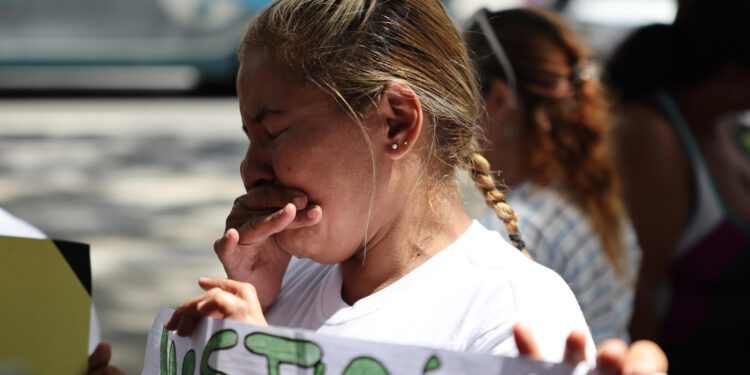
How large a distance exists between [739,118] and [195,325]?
222cm

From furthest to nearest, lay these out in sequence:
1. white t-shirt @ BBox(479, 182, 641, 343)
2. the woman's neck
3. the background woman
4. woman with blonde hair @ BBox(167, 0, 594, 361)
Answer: the background woman < white t-shirt @ BBox(479, 182, 641, 343) < the woman's neck < woman with blonde hair @ BBox(167, 0, 594, 361)

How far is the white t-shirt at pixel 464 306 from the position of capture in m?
1.19

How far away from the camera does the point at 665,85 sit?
2.77m

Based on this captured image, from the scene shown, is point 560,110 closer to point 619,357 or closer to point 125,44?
point 619,357

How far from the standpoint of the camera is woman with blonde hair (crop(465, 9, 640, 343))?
93.5 inches

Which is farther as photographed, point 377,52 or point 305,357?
point 377,52

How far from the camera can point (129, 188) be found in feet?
24.2

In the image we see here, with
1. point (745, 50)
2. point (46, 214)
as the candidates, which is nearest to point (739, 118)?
point (745, 50)

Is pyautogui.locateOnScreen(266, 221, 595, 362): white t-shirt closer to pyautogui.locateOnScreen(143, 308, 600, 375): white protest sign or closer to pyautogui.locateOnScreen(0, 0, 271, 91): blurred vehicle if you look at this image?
pyautogui.locateOnScreen(143, 308, 600, 375): white protest sign

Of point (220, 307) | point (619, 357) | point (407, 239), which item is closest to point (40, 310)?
point (220, 307)

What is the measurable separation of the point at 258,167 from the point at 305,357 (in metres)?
0.35

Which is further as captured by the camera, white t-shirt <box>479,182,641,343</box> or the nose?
white t-shirt <box>479,182,641,343</box>

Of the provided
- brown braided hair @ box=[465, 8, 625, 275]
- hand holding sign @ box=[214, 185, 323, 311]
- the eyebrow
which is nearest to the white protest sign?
hand holding sign @ box=[214, 185, 323, 311]

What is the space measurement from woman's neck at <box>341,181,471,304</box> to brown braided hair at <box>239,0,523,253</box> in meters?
0.05
